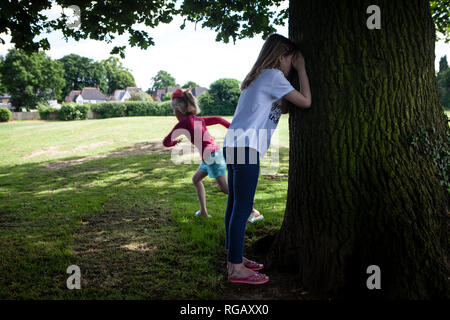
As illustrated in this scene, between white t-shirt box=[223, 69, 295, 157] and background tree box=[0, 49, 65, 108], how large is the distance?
211 feet

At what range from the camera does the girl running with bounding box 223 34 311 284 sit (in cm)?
256

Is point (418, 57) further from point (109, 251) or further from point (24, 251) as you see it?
point (24, 251)

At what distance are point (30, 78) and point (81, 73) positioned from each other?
141 feet

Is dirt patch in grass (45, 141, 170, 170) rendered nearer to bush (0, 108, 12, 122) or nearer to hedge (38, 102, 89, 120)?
hedge (38, 102, 89, 120)

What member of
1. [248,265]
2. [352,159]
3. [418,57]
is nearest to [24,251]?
[248,265]

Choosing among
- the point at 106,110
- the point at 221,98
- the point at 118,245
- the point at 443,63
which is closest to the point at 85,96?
the point at 106,110

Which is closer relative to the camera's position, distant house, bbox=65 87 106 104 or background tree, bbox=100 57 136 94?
distant house, bbox=65 87 106 104

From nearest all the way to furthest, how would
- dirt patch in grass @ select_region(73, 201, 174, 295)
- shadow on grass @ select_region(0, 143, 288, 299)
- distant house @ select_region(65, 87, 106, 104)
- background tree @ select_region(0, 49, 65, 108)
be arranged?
1. shadow on grass @ select_region(0, 143, 288, 299)
2. dirt patch in grass @ select_region(73, 201, 174, 295)
3. background tree @ select_region(0, 49, 65, 108)
4. distant house @ select_region(65, 87, 106, 104)

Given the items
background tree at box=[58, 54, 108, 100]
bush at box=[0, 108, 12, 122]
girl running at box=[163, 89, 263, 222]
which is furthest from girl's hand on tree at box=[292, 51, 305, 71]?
background tree at box=[58, 54, 108, 100]

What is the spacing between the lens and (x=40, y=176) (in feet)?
29.4

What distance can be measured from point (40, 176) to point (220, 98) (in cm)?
3175

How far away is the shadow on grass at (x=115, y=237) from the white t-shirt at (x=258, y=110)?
1.36 metres

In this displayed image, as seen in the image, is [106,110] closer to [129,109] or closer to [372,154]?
[129,109]

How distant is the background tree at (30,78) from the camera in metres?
56.8
